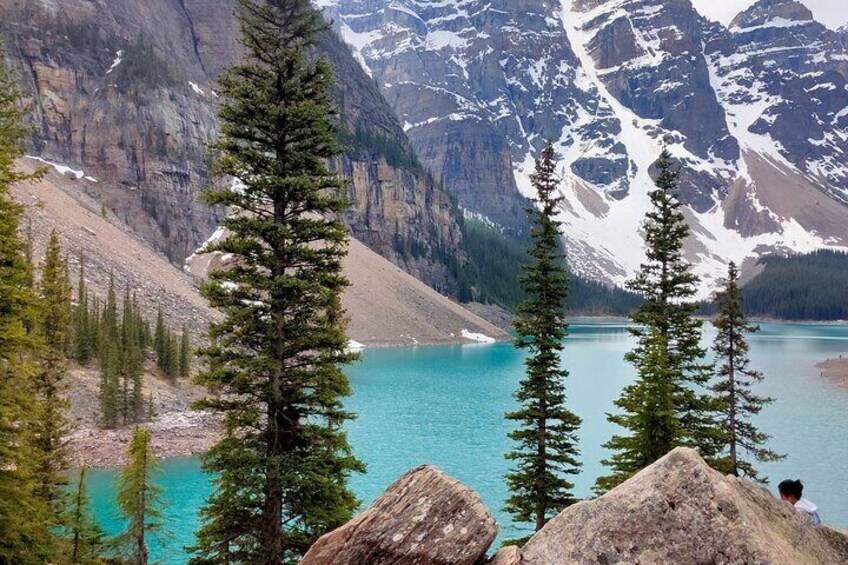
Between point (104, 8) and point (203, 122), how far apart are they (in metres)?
39.8

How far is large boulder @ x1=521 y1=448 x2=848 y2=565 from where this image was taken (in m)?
8.22

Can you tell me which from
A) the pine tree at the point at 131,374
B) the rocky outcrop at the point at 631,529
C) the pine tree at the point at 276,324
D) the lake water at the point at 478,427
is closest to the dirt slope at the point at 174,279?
the pine tree at the point at 131,374

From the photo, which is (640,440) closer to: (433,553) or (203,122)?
(433,553)

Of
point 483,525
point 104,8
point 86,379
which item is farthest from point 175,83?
point 483,525

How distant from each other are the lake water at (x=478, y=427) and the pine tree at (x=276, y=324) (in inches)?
530

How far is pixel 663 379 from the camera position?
2223 cm

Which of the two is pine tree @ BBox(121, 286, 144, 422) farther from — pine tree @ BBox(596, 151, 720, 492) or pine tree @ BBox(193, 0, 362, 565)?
pine tree @ BBox(596, 151, 720, 492)

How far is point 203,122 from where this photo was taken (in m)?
175

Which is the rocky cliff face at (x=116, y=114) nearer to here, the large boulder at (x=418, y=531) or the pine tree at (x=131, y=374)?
the pine tree at (x=131, y=374)

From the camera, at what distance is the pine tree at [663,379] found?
876 inches

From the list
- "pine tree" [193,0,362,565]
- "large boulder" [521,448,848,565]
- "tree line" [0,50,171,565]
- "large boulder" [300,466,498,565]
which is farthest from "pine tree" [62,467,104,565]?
"large boulder" [521,448,848,565]

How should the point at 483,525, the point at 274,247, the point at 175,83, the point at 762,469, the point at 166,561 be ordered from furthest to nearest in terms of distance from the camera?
1. the point at 175,83
2. the point at 762,469
3. the point at 166,561
4. the point at 274,247
5. the point at 483,525

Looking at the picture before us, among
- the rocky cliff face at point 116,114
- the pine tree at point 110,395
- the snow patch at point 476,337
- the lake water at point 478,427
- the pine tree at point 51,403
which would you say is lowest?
the lake water at point 478,427

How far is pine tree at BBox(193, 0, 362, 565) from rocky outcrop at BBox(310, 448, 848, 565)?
685cm
